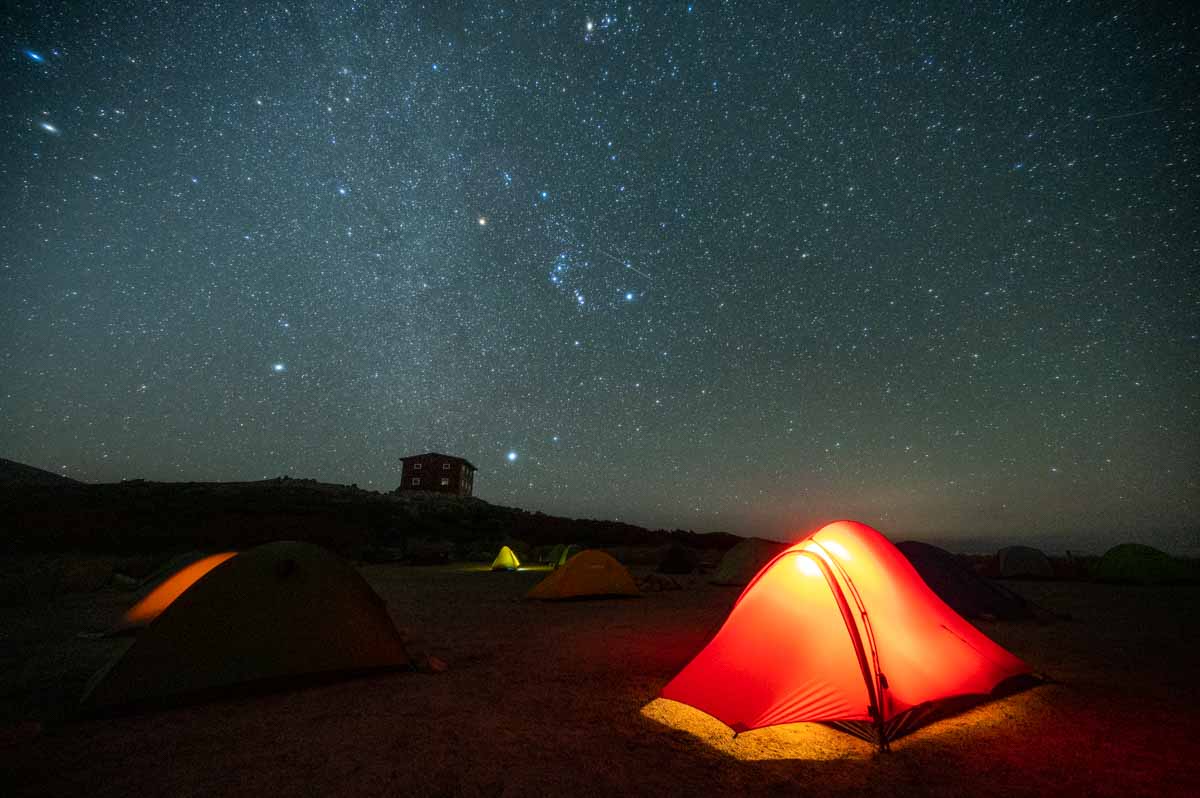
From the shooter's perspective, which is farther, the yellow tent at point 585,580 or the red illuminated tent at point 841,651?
the yellow tent at point 585,580

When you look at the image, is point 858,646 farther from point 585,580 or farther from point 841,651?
point 585,580

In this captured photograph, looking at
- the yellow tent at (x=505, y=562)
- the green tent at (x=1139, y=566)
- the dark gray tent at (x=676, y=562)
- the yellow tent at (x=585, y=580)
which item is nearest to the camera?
the yellow tent at (x=585, y=580)

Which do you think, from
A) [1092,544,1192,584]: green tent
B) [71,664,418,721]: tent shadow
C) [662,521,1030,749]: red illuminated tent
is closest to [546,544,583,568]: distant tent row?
[71,664,418,721]: tent shadow

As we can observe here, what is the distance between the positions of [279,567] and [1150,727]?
8.24 m

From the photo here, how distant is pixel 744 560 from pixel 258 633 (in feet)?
50.5

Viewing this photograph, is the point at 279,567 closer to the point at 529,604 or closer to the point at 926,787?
the point at 926,787

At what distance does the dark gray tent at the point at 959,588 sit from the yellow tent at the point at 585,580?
653 cm

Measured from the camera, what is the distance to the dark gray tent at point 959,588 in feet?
30.9

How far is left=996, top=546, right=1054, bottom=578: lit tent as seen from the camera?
19.1m

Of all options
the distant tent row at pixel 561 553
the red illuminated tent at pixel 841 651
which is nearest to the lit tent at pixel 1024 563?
the distant tent row at pixel 561 553

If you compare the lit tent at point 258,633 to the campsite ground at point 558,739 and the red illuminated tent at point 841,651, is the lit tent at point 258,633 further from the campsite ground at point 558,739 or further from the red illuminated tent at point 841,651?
the red illuminated tent at point 841,651

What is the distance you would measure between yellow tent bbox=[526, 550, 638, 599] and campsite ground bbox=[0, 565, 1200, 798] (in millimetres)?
5546

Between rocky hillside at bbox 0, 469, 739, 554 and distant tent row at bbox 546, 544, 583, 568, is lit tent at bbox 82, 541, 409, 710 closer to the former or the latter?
distant tent row at bbox 546, 544, 583, 568

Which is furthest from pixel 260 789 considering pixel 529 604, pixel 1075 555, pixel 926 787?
pixel 1075 555
